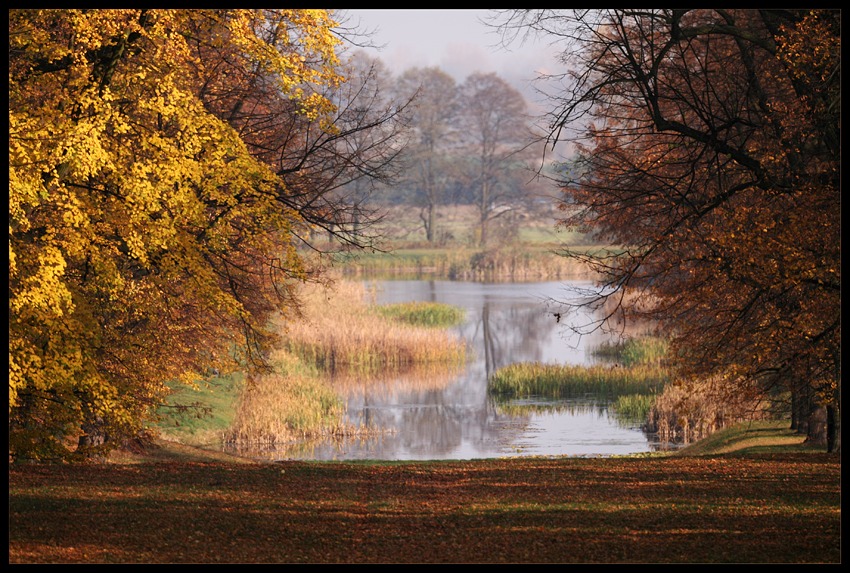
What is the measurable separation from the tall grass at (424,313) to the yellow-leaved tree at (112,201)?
76.3 feet

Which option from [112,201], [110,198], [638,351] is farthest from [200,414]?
[638,351]

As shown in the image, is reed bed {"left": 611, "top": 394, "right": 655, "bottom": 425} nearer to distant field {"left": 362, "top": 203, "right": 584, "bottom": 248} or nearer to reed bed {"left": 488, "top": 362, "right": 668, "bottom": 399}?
reed bed {"left": 488, "top": 362, "right": 668, "bottom": 399}

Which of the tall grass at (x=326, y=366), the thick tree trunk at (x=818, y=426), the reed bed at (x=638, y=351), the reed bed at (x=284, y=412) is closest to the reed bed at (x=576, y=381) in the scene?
the reed bed at (x=638, y=351)

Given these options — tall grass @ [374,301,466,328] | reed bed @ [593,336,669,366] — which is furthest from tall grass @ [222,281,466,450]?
reed bed @ [593,336,669,366]

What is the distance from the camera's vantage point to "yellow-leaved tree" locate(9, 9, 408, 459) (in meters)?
10.8

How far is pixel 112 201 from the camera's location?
11.9m

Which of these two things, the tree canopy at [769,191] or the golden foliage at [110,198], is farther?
the tree canopy at [769,191]

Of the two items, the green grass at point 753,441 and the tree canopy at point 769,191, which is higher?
the tree canopy at point 769,191

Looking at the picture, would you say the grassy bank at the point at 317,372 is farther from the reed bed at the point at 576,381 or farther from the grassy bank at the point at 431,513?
the grassy bank at the point at 431,513

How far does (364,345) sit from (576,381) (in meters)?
7.36

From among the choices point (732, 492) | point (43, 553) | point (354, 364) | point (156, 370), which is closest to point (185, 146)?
point (156, 370)

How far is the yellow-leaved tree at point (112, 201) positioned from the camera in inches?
425

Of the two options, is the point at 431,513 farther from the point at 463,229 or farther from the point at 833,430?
the point at 463,229
